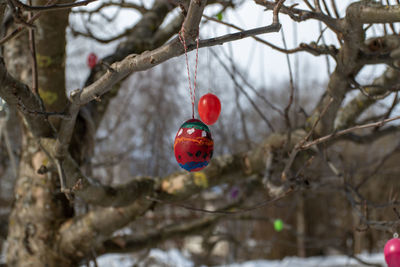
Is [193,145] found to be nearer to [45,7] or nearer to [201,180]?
[45,7]

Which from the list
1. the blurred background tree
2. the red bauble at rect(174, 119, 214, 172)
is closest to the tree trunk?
the blurred background tree

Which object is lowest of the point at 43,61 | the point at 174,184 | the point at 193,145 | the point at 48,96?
the point at 174,184

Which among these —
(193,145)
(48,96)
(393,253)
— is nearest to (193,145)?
(193,145)

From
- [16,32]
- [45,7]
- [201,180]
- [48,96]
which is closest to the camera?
[45,7]

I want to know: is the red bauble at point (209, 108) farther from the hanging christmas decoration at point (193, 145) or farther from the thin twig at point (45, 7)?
the thin twig at point (45, 7)

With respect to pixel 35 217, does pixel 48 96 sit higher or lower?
higher

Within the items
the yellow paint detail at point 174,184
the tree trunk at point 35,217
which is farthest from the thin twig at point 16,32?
the yellow paint detail at point 174,184

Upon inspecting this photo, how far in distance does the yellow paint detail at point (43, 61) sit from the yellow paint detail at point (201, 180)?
1.13m

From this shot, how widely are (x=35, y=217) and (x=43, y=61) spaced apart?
970 mm

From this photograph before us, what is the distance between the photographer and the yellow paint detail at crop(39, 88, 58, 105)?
7.00 feet

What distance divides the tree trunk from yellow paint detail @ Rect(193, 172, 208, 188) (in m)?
0.89

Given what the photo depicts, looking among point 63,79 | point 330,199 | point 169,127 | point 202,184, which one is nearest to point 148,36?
point 63,79

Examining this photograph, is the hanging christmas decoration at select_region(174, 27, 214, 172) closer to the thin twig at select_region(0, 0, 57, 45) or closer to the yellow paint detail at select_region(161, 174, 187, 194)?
the thin twig at select_region(0, 0, 57, 45)

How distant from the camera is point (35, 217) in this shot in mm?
2133
